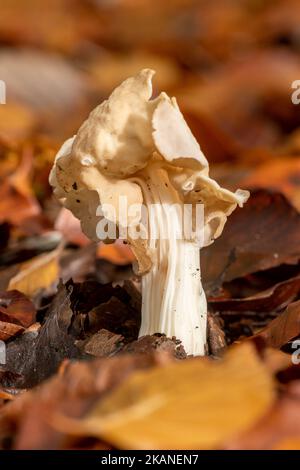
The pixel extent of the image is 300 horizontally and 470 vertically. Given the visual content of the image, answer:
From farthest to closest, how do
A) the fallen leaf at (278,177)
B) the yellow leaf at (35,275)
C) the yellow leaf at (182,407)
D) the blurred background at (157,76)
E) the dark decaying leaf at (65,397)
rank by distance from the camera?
the blurred background at (157,76), the fallen leaf at (278,177), the yellow leaf at (35,275), the dark decaying leaf at (65,397), the yellow leaf at (182,407)

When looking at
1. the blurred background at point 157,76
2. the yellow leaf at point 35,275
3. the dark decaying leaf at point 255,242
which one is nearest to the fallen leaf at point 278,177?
the blurred background at point 157,76

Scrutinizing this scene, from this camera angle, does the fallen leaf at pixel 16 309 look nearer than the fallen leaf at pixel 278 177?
Yes

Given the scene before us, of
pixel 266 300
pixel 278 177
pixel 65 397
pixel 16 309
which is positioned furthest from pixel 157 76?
pixel 65 397

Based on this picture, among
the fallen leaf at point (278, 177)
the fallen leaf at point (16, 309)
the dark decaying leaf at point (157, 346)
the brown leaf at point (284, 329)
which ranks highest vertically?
the fallen leaf at point (278, 177)

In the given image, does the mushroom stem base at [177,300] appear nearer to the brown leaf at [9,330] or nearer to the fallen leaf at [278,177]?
the brown leaf at [9,330]
